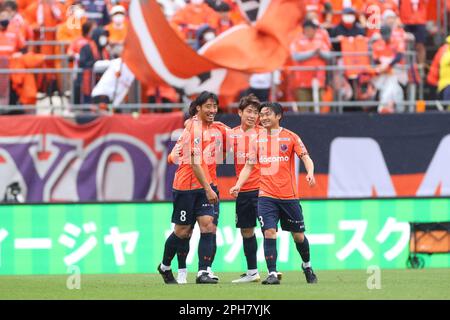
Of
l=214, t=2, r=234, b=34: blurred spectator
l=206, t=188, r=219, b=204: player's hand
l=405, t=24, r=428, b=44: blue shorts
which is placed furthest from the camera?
l=405, t=24, r=428, b=44: blue shorts

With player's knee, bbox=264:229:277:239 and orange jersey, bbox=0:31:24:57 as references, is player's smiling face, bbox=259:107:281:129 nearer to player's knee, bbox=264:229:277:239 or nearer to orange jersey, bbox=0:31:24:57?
player's knee, bbox=264:229:277:239

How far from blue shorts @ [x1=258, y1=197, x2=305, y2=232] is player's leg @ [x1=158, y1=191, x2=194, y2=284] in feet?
2.85

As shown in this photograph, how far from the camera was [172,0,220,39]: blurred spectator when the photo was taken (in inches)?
898

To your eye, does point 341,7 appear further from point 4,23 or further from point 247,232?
point 247,232

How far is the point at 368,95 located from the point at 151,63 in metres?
4.02

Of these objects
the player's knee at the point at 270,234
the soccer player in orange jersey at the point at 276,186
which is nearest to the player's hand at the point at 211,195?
the soccer player in orange jersey at the point at 276,186

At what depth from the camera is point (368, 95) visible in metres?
21.9

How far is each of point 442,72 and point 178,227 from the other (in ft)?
28.6

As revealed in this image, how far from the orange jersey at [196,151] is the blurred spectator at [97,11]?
8809 mm

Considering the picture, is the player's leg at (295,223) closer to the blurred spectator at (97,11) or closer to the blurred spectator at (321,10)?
the blurred spectator at (321,10)

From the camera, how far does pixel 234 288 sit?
1370 cm

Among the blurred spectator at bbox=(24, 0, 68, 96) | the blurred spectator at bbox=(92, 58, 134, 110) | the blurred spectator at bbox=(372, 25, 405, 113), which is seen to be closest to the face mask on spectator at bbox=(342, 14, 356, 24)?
the blurred spectator at bbox=(372, 25, 405, 113)

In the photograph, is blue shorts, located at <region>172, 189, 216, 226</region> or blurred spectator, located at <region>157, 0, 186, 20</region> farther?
blurred spectator, located at <region>157, 0, 186, 20</region>

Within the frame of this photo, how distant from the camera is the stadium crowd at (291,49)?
2148cm
